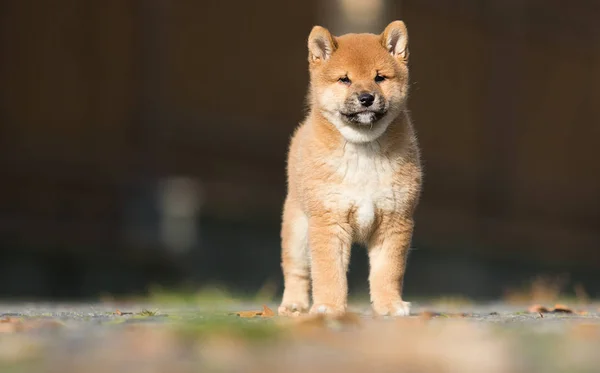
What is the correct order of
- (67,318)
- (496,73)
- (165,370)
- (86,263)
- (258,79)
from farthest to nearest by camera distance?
(496,73) < (258,79) < (86,263) < (67,318) < (165,370)

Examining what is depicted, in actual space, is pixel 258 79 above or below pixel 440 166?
above

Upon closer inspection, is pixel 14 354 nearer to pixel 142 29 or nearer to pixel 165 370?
pixel 165 370

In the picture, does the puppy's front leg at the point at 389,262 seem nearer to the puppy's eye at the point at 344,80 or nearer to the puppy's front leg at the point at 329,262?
the puppy's front leg at the point at 329,262

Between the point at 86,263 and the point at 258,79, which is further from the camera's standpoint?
the point at 258,79

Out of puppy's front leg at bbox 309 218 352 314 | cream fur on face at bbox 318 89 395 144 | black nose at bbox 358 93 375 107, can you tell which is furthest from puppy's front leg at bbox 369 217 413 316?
black nose at bbox 358 93 375 107

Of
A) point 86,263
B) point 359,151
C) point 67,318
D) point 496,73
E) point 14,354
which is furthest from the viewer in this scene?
point 496,73

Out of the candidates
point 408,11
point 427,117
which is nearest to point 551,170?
point 427,117

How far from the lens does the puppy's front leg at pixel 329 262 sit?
4629mm

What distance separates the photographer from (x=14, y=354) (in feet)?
9.76

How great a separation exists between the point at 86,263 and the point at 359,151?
5.70m

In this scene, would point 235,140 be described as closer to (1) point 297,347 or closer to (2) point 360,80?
(2) point 360,80

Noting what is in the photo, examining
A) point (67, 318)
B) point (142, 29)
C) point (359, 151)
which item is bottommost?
point (67, 318)

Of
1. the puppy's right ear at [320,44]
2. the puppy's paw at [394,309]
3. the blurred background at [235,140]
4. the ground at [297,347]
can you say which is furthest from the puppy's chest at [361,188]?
the blurred background at [235,140]

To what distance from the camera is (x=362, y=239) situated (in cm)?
492
